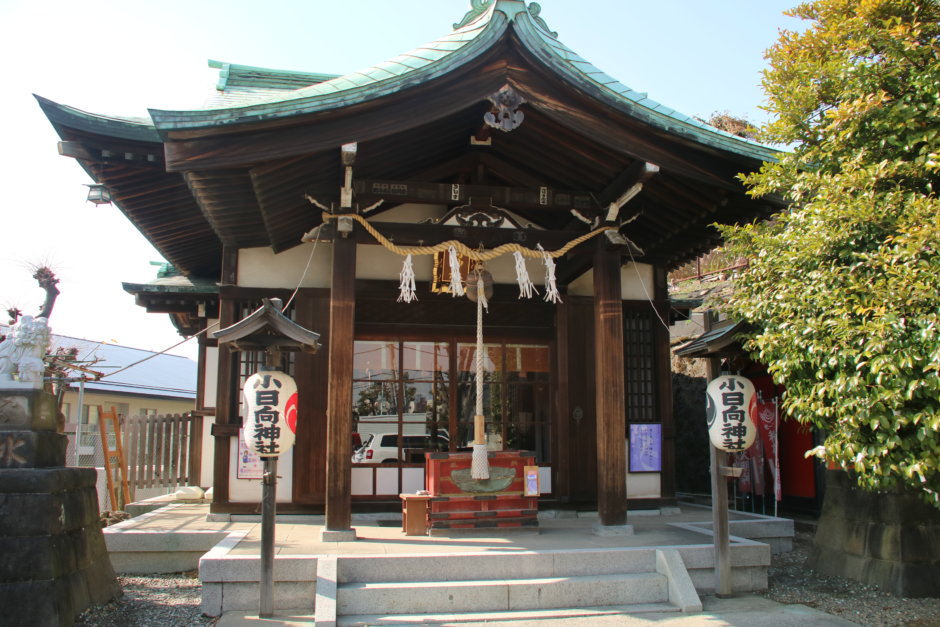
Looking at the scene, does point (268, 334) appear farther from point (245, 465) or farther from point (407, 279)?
point (245, 465)

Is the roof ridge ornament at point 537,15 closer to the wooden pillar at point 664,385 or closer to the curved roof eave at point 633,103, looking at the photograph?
the curved roof eave at point 633,103

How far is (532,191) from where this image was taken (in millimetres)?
8367

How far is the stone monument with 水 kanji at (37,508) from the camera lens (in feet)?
17.5

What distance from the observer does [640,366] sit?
10.3 metres

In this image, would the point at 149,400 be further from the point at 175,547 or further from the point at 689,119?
the point at 689,119

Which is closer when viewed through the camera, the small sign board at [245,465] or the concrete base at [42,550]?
the concrete base at [42,550]

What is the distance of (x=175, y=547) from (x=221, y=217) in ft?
12.5

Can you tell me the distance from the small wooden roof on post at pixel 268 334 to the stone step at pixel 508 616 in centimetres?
243

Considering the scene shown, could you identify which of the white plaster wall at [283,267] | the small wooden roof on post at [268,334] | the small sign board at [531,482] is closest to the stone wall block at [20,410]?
the small wooden roof on post at [268,334]

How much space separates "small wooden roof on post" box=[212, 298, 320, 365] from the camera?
20.5ft

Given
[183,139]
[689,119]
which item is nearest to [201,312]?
[183,139]

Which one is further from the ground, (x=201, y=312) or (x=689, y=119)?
(x=689, y=119)

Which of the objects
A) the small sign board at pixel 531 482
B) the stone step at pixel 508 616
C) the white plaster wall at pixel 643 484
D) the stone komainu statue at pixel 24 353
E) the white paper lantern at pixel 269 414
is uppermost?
the stone komainu statue at pixel 24 353

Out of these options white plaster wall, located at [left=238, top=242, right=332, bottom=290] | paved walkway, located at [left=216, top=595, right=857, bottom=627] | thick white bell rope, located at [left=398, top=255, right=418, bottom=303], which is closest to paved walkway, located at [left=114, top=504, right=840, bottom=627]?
paved walkway, located at [left=216, top=595, right=857, bottom=627]
